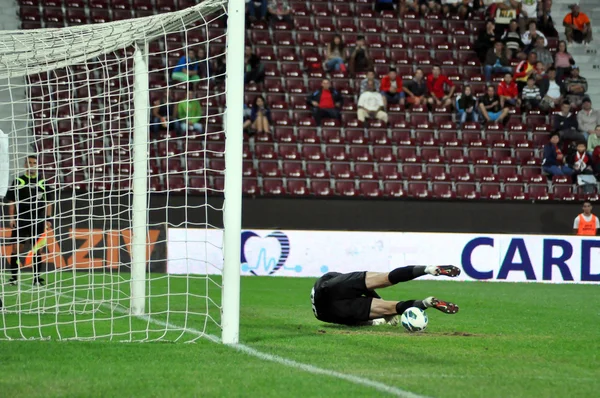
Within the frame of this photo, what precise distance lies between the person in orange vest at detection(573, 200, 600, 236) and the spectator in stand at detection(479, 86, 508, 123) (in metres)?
4.55

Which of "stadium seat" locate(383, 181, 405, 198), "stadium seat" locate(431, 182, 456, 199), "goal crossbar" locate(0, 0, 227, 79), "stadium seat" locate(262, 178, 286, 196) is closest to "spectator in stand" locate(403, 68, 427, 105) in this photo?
"stadium seat" locate(431, 182, 456, 199)

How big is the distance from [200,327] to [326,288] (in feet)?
4.55

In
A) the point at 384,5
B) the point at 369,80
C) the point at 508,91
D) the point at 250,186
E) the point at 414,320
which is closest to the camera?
the point at 414,320

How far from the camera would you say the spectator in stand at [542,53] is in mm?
26562

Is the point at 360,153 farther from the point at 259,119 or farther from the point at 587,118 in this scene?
the point at 587,118

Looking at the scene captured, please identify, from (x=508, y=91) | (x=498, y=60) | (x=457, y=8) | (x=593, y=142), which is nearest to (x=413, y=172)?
(x=508, y=91)

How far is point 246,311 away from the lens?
1190cm

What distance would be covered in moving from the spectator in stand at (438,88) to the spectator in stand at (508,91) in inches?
50.9

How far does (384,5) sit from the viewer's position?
89.4 feet

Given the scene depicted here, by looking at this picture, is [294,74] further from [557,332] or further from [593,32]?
[557,332]

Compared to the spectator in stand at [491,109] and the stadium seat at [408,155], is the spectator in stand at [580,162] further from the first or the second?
the stadium seat at [408,155]

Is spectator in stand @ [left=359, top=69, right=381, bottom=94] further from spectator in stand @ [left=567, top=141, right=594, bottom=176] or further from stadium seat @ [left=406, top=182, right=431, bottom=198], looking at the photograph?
spectator in stand @ [left=567, top=141, right=594, bottom=176]

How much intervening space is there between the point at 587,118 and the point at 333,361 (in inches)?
753

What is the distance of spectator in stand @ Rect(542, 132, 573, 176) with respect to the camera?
23609mm
